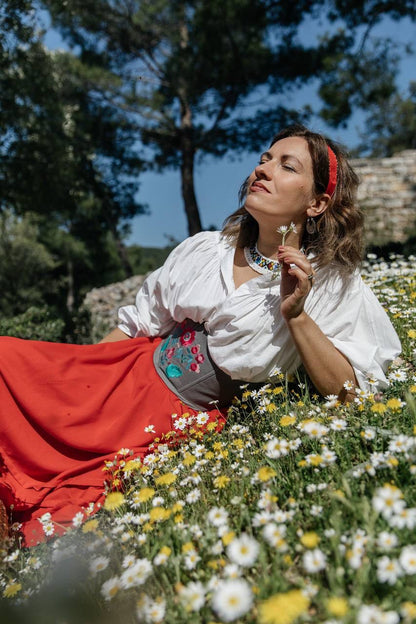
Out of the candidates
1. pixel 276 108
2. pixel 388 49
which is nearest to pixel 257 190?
pixel 388 49

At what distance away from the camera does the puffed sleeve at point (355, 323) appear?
2402 millimetres

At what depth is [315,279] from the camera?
2.53m

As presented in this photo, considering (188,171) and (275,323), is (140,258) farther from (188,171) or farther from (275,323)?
(275,323)

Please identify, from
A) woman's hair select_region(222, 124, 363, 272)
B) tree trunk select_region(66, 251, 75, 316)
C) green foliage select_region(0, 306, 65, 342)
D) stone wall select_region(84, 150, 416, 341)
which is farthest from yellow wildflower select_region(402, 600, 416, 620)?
tree trunk select_region(66, 251, 75, 316)

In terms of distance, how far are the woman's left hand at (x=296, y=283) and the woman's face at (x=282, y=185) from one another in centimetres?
33

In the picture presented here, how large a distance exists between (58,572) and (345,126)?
987 centimetres

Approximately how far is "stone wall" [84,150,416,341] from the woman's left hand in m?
8.54

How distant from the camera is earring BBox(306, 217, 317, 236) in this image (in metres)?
2.71

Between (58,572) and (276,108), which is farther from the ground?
(276,108)

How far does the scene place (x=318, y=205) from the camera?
268cm

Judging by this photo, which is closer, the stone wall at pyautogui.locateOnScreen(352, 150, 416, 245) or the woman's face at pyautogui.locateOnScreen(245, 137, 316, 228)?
the woman's face at pyautogui.locateOnScreen(245, 137, 316, 228)

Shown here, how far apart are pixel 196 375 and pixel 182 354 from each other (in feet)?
0.50

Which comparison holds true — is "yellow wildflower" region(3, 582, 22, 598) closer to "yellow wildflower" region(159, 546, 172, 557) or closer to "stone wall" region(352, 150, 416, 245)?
"yellow wildflower" region(159, 546, 172, 557)

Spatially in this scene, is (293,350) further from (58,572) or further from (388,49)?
(388,49)
